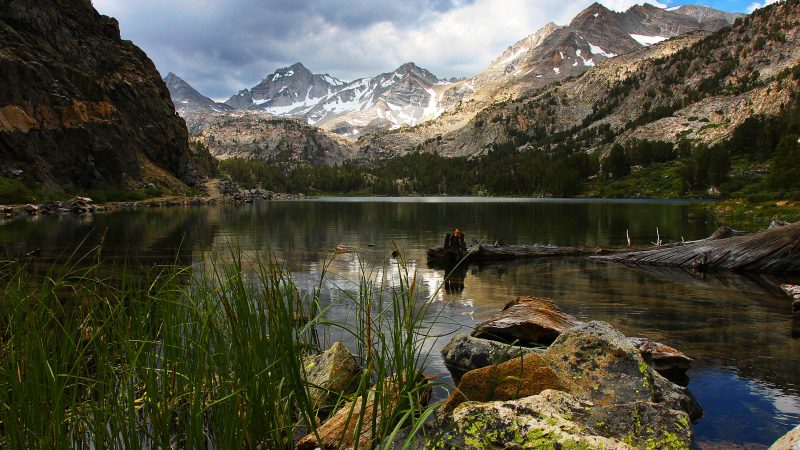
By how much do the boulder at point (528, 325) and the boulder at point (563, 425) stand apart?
613cm

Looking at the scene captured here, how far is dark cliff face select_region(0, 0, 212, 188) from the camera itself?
3851 inches

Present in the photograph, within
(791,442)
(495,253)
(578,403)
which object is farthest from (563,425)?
(495,253)

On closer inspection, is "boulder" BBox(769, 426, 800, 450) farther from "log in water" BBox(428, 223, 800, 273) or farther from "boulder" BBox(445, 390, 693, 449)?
"log in water" BBox(428, 223, 800, 273)

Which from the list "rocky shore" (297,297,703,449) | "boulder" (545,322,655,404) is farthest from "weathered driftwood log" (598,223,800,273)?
"boulder" (545,322,655,404)

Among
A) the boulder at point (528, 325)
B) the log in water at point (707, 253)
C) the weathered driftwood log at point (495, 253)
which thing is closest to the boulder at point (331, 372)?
the boulder at point (528, 325)

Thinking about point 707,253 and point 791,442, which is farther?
point 707,253

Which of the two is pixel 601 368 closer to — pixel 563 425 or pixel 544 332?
pixel 563 425

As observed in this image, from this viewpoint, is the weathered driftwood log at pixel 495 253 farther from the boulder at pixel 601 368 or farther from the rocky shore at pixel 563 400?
the boulder at pixel 601 368

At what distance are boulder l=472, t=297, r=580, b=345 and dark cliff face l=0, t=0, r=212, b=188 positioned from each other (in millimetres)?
108761

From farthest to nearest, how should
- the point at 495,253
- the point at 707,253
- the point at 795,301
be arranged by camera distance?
the point at 495,253 → the point at 707,253 → the point at 795,301

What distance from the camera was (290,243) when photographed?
44.0 metres

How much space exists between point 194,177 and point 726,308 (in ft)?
588

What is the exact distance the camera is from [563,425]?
5020mm

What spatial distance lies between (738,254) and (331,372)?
86.9 feet
